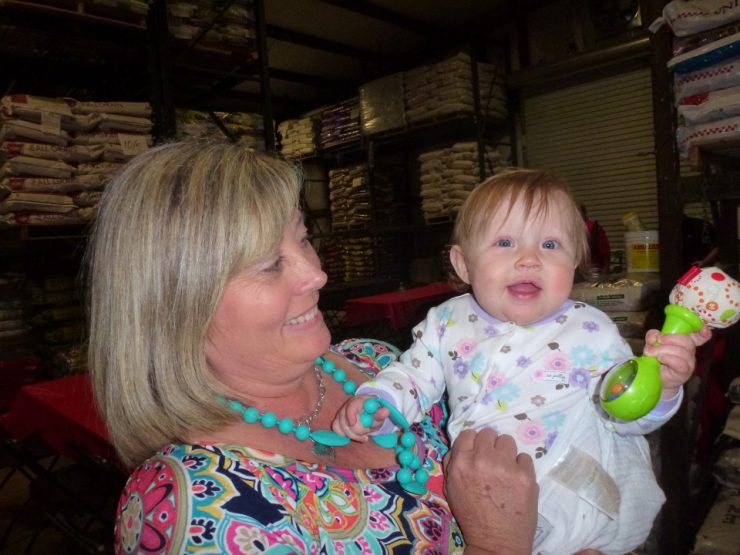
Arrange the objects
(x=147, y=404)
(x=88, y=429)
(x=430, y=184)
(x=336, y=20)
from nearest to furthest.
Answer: (x=147, y=404)
(x=88, y=429)
(x=336, y=20)
(x=430, y=184)

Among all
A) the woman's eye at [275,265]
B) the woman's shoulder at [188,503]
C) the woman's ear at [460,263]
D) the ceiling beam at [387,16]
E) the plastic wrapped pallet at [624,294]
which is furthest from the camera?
the ceiling beam at [387,16]

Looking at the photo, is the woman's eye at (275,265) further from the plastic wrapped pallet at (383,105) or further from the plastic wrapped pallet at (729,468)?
the plastic wrapped pallet at (383,105)

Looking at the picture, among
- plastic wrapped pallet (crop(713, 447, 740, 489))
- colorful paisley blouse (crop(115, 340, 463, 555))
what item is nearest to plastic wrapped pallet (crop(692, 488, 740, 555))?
plastic wrapped pallet (crop(713, 447, 740, 489))

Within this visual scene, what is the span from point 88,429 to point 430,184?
20.4ft

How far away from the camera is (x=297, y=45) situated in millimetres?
7809

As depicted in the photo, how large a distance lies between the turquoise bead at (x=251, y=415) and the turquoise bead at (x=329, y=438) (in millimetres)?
134

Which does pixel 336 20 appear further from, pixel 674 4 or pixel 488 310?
pixel 488 310

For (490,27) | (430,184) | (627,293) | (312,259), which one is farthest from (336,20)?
(312,259)

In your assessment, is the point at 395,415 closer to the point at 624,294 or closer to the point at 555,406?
the point at 555,406

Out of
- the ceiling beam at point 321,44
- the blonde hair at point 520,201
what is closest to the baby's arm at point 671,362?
the blonde hair at point 520,201

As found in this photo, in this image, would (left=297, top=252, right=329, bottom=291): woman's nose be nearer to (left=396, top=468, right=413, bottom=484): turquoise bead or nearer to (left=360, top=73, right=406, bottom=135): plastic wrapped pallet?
(left=396, top=468, right=413, bottom=484): turquoise bead

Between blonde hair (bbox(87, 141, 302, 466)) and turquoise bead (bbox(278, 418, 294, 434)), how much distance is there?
13 cm

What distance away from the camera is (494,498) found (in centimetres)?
103

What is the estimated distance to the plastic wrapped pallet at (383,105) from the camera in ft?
25.4
